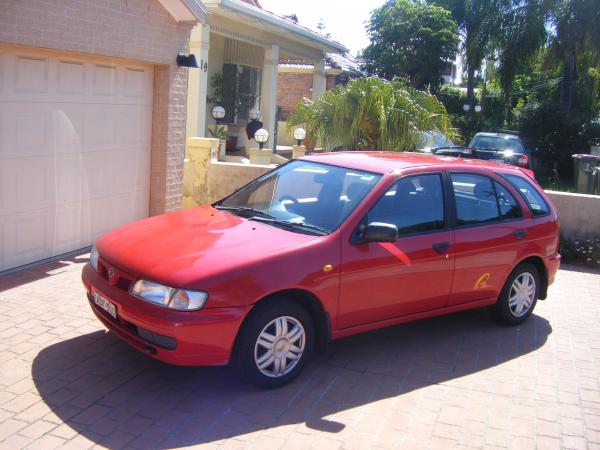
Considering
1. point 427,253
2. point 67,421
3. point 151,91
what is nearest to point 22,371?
point 67,421

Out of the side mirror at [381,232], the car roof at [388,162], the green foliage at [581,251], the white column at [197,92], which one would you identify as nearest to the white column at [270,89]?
the white column at [197,92]

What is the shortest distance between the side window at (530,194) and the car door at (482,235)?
0.18 metres

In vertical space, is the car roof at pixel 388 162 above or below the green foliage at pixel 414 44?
below

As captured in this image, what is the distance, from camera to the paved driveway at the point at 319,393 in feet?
14.1

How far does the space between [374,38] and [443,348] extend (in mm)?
28803

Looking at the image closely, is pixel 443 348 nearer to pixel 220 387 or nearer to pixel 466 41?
pixel 220 387

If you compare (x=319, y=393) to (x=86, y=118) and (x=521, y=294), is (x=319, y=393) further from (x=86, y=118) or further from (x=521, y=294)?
(x=86, y=118)

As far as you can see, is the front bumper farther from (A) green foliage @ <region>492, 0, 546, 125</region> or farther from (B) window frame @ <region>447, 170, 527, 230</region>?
(A) green foliage @ <region>492, 0, 546, 125</region>

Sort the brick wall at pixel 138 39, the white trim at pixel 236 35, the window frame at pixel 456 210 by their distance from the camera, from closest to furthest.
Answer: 1. the window frame at pixel 456 210
2. the brick wall at pixel 138 39
3. the white trim at pixel 236 35

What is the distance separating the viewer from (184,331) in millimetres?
4391

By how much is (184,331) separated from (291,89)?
84.6 feet

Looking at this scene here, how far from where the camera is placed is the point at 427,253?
18.6ft

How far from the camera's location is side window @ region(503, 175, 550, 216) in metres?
6.73

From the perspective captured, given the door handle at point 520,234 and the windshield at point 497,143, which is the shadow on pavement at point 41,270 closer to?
the door handle at point 520,234
